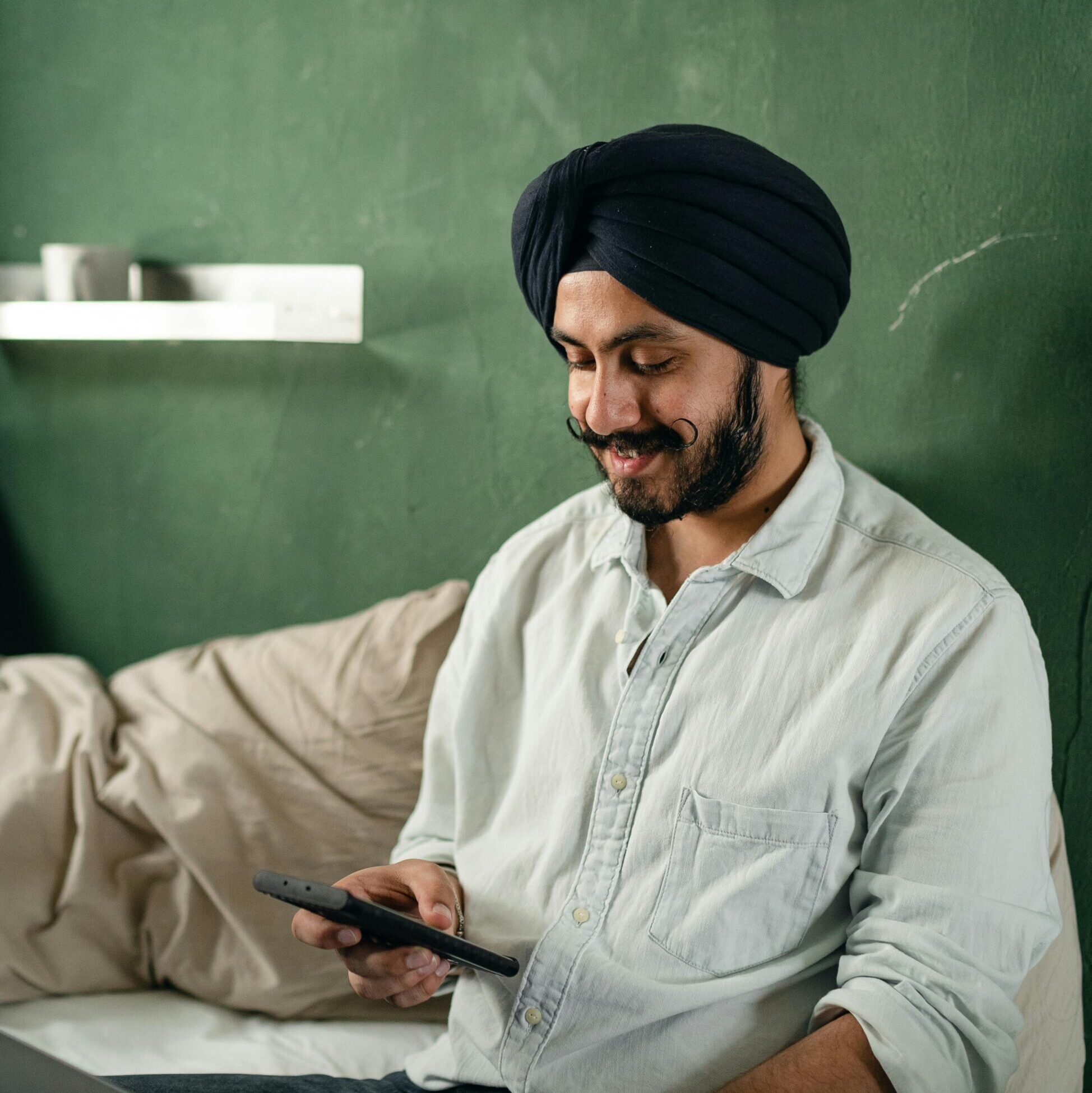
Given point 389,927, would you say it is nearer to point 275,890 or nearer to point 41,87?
point 275,890

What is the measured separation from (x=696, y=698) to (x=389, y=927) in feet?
1.19

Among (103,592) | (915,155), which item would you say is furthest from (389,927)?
(103,592)

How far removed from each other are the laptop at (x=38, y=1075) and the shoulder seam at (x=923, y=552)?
780mm

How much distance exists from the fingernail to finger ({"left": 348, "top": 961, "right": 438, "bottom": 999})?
0.01 meters

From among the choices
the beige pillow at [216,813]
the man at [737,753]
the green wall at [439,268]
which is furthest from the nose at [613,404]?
the beige pillow at [216,813]

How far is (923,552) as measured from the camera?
1.01 metres

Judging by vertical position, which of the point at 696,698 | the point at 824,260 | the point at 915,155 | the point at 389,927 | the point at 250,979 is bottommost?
the point at 250,979

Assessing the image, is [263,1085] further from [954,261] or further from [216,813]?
[954,261]

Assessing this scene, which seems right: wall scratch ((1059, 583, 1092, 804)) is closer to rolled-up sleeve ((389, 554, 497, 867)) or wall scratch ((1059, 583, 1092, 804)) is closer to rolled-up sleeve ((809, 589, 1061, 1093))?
rolled-up sleeve ((809, 589, 1061, 1093))

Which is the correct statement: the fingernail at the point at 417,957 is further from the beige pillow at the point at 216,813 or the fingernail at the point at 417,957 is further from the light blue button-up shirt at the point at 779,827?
the beige pillow at the point at 216,813

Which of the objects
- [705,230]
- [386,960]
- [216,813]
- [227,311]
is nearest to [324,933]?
[386,960]

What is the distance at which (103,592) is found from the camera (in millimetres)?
1952

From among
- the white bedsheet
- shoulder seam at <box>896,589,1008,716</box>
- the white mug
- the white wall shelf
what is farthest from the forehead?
the white mug

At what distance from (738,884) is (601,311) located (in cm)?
54
